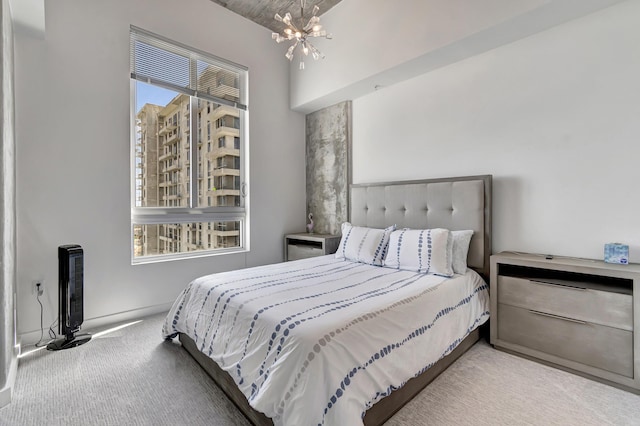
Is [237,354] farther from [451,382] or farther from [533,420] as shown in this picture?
[533,420]

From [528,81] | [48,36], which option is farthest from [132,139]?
[528,81]

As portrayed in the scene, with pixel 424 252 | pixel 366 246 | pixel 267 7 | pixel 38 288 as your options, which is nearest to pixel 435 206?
pixel 424 252

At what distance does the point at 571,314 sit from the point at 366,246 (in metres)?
1.60

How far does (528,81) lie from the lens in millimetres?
2533

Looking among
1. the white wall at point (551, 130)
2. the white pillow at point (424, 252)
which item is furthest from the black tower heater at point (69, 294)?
the white wall at point (551, 130)

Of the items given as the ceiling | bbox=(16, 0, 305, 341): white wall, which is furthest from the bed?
the ceiling

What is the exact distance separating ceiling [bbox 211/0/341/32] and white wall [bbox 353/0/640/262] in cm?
162

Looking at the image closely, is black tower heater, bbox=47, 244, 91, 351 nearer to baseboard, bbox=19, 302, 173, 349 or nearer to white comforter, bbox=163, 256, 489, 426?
baseboard, bbox=19, 302, 173, 349

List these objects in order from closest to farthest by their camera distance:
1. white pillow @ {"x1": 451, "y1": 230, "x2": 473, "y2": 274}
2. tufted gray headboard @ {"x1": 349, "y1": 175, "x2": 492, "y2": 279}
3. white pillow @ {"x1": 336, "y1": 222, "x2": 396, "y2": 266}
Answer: white pillow @ {"x1": 451, "y1": 230, "x2": 473, "y2": 274}, tufted gray headboard @ {"x1": 349, "y1": 175, "x2": 492, "y2": 279}, white pillow @ {"x1": 336, "y1": 222, "x2": 396, "y2": 266}

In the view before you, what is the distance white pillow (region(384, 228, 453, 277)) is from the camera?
2.43 m

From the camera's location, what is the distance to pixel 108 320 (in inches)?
112

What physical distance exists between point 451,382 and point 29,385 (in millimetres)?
2755

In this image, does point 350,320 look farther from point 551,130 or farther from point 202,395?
point 551,130

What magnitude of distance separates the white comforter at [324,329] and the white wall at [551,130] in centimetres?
80
